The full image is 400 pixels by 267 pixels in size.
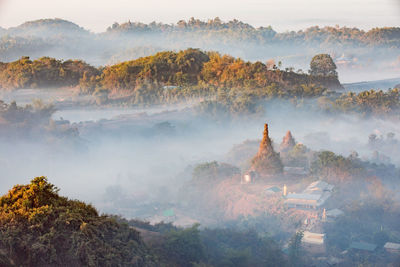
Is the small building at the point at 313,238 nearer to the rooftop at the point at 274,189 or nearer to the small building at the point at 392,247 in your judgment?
the small building at the point at 392,247

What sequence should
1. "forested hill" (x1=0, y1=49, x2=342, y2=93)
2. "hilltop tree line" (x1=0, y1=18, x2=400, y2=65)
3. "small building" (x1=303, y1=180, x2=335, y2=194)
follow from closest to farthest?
"small building" (x1=303, y1=180, x2=335, y2=194)
"forested hill" (x1=0, y1=49, x2=342, y2=93)
"hilltop tree line" (x1=0, y1=18, x2=400, y2=65)

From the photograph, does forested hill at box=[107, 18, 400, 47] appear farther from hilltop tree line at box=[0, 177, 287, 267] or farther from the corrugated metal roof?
hilltop tree line at box=[0, 177, 287, 267]

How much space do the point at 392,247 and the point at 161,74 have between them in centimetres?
2252

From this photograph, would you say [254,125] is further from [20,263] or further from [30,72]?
[20,263]

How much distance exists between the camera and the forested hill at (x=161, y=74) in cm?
3219

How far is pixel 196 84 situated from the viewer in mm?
37438

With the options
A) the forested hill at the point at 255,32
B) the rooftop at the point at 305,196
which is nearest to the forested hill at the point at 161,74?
the rooftop at the point at 305,196

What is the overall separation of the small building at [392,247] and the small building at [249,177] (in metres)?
7.06

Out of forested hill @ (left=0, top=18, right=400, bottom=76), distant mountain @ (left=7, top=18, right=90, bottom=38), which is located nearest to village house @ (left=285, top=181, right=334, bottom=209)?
forested hill @ (left=0, top=18, right=400, bottom=76)

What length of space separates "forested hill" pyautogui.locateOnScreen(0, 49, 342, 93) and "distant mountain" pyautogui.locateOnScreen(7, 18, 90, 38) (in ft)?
172

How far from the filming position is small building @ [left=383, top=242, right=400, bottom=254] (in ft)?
58.2

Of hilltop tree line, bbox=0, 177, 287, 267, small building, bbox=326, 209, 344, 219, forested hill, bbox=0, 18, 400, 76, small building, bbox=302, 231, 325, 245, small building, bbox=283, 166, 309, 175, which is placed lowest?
small building, bbox=302, 231, 325, 245

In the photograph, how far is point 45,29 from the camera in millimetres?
89125

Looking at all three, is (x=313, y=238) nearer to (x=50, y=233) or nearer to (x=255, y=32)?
(x=50, y=233)
